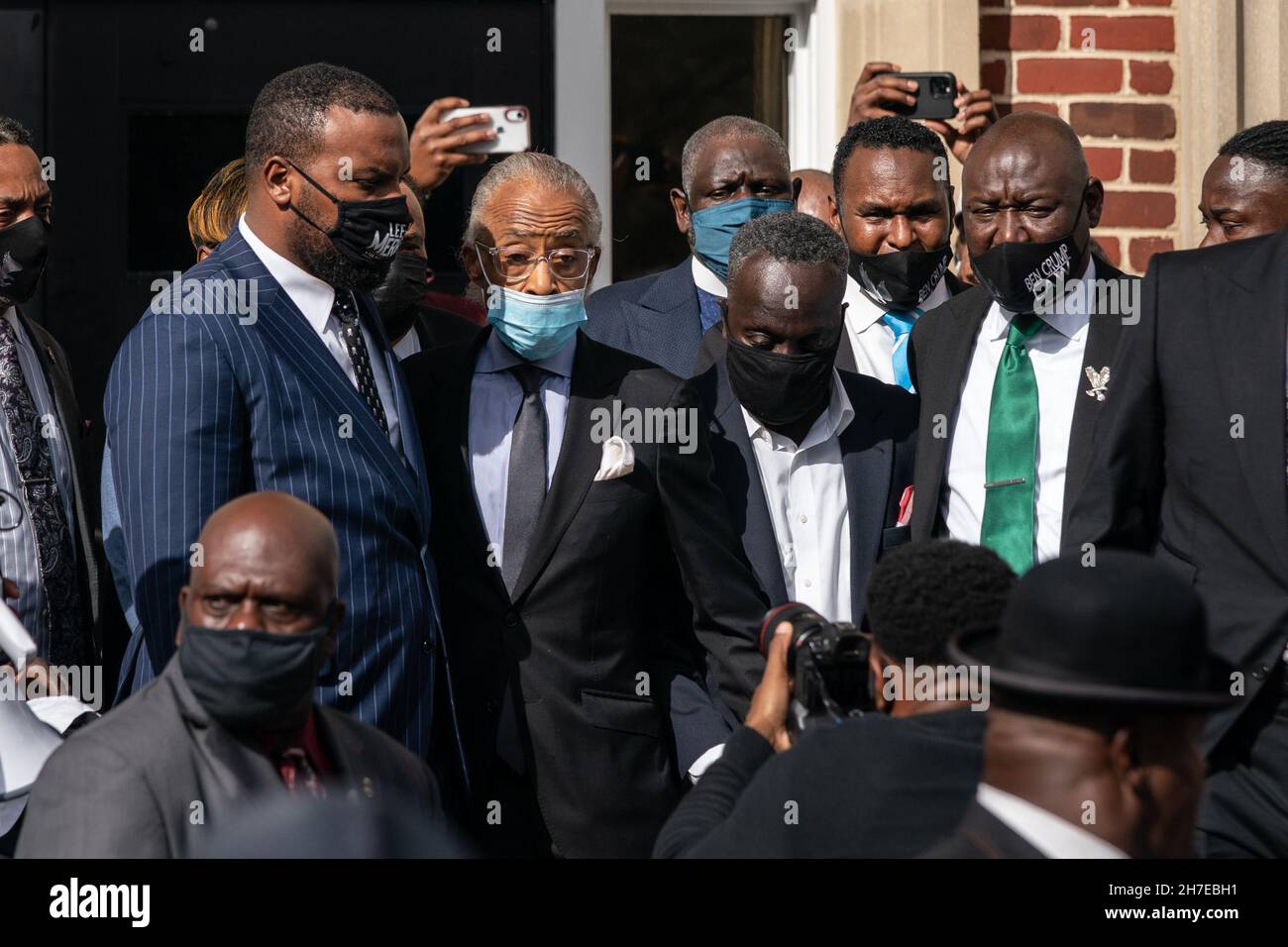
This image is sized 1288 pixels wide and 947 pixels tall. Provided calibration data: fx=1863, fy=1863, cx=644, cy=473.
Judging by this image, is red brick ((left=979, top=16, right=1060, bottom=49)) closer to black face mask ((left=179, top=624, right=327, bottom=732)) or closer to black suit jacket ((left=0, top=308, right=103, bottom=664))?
black suit jacket ((left=0, top=308, right=103, bottom=664))

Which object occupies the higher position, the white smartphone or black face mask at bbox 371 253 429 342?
the white smartphone

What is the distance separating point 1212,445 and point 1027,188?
0.99 meters

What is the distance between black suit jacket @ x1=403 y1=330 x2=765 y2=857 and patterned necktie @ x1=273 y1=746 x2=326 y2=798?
2.81 feet

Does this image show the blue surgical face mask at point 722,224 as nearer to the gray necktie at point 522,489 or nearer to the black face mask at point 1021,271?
the black face mask at point 1021,271

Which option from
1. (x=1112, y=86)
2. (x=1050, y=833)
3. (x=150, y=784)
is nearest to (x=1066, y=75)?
(x=1112, y=86)

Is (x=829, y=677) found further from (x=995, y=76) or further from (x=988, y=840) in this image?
(x=995, y=76)

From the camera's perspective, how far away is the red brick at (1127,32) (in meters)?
6.43

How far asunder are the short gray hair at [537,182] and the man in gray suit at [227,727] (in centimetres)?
144

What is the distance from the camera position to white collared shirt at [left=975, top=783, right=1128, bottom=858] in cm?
234

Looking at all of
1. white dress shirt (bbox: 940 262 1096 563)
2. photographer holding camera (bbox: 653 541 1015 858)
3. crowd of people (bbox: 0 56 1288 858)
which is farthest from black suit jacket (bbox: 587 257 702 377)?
photographer holding camera (bbox: 653 541 1015 858)

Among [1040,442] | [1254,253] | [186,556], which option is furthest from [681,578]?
[1254,253]
